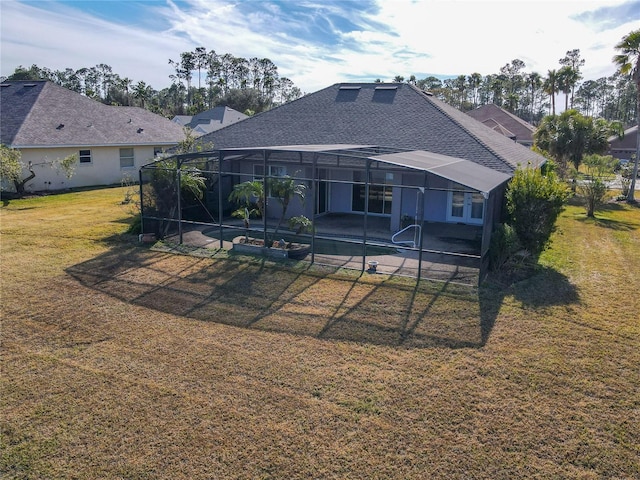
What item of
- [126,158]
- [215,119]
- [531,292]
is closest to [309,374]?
[531,292]

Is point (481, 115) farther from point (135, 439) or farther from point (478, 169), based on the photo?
point (135, 439)

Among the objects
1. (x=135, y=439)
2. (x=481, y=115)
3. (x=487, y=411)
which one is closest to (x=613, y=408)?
(x=487, y=411)

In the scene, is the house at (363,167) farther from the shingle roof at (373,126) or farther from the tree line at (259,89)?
the tree line at (259,89)

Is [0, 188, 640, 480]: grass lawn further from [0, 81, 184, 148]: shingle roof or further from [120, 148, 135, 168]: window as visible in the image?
[120, 148, 135, 168]: window

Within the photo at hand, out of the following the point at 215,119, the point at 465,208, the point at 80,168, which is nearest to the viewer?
the point at 465,208

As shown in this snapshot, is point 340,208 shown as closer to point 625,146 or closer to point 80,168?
point 80,168

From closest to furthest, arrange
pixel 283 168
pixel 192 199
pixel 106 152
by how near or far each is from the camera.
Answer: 1. pixel 192 199
2. pixel 283 168
3. pixel 106 152
